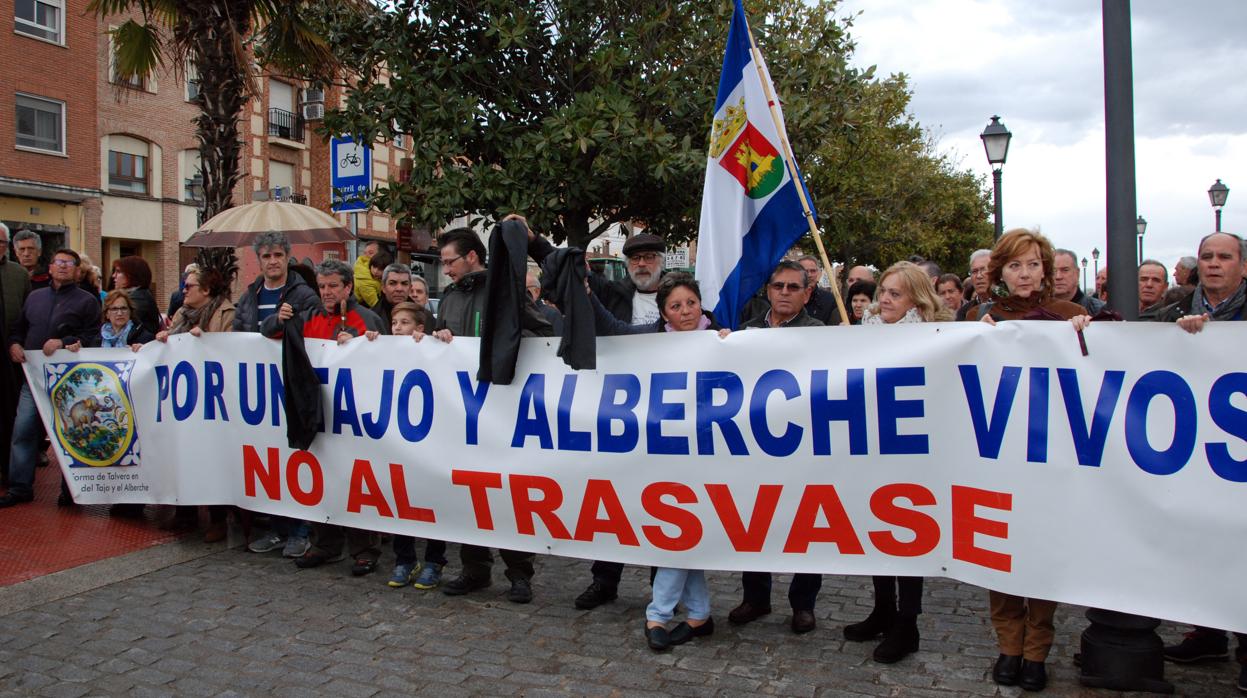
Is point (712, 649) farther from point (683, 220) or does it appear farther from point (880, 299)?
point (683, 220)

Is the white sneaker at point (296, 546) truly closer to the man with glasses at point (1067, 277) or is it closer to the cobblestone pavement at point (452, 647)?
the cobblestone pavement at point (452, 647)

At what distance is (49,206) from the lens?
78.5 feet

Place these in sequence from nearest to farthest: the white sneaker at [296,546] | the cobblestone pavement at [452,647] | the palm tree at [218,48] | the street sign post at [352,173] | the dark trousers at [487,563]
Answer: the cobblestone pavement at [452,647] < the dark trousers at [487,563] < the white sneaker at [296,546] < the palm tree at [218,48] < the street sign post at [352,173]

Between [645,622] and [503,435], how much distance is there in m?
1.17

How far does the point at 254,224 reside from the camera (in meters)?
8.81

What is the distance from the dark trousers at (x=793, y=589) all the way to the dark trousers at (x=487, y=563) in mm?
1181

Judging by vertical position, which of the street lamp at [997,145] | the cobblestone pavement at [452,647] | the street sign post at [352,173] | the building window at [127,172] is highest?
the building window at [127,172]

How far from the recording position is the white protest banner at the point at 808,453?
12.0 ft

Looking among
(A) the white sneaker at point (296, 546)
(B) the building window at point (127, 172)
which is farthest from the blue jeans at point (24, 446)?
(B) the building window at point (127, 172)

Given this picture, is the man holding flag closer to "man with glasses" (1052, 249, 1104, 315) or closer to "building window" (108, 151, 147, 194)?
"man with glasses" (1052, 249, 1104, 315)

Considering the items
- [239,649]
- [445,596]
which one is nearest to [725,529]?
[445,596]

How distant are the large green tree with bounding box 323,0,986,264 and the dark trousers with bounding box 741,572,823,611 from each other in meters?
5.21

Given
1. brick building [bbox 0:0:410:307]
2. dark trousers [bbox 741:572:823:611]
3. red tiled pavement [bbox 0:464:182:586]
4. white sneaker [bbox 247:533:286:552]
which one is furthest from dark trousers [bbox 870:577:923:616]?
brick building [bbox 0:0:410:307]

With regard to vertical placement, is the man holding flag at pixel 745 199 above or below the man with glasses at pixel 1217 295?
above
